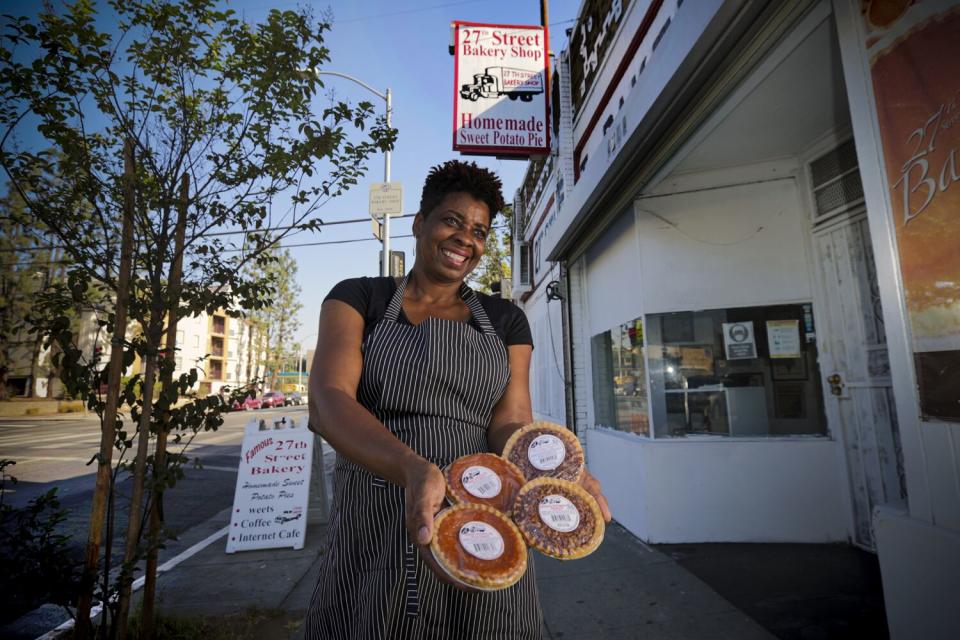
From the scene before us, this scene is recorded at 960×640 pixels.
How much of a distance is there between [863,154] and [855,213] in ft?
8.34

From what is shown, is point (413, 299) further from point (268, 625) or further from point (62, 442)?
point (62, 442)

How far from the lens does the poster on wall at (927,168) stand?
1852mm

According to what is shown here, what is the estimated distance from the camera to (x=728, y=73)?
3141 millimetres

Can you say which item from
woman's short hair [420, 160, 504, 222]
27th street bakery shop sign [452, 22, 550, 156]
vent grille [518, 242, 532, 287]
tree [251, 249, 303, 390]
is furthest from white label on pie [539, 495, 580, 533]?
tree [251, 249, 303, 390]

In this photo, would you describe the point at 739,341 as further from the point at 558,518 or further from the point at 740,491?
the point at 558,518

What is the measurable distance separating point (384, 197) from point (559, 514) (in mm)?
11138

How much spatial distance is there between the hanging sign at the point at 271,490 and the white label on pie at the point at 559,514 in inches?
187


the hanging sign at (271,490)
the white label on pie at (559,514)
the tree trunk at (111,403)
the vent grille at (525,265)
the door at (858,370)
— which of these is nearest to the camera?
the white label on pie at (559,514)

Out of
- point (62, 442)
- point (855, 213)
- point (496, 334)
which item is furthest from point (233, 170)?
point (62, 442)

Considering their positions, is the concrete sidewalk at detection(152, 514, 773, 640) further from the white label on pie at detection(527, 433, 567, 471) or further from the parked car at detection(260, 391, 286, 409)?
the parked car at detection(260, 391, 286, 409)

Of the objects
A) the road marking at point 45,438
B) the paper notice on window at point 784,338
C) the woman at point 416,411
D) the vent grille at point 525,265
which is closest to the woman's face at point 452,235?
the woman at point 416,411

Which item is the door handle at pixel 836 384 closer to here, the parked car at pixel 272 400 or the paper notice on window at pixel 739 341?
the paper notice on window at pixel 739 341

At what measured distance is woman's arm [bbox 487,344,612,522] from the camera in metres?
1.70

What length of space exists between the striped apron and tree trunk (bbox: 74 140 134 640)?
1829 millimetres
